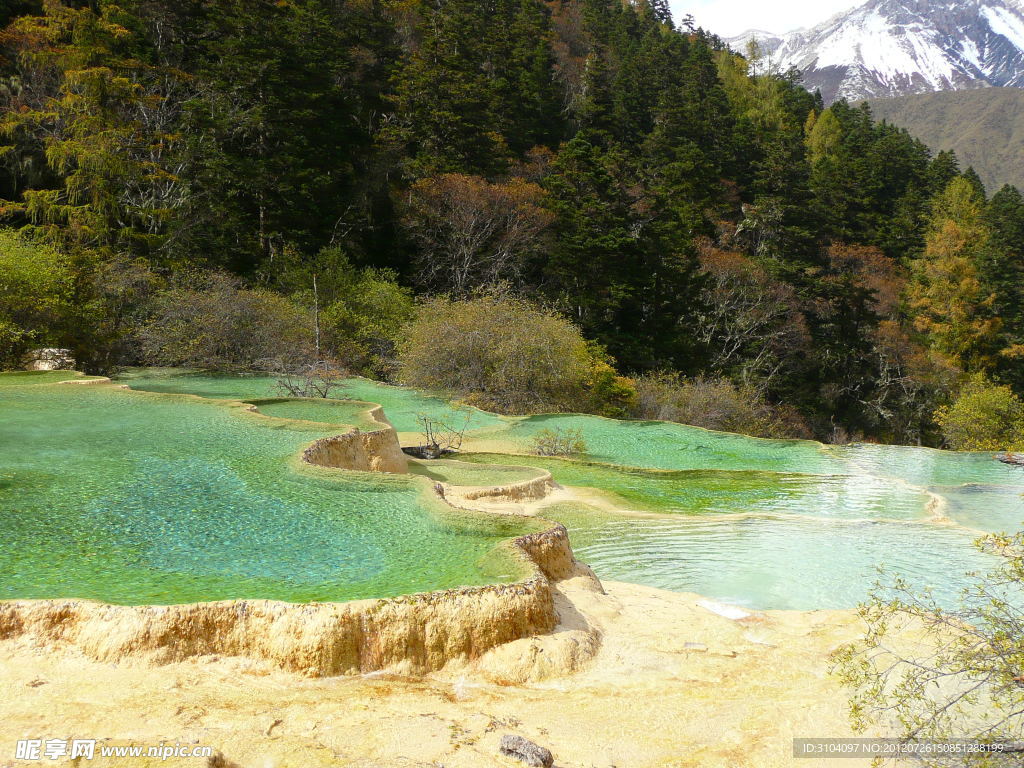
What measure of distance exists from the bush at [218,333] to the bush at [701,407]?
9746 mm

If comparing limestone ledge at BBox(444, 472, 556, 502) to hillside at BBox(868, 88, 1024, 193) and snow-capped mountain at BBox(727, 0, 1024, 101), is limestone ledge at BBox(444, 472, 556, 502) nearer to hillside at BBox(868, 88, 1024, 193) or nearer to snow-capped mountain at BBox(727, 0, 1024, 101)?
hillside at BBox(868, 88, 1024, 193)

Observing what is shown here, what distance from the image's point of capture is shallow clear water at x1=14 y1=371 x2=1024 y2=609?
5984 mm

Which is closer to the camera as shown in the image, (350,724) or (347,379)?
(350,724)

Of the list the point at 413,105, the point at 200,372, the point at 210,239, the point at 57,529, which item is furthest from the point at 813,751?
the point at 413,105

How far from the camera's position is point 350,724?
419 cm

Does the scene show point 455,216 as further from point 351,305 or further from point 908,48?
point 908,48

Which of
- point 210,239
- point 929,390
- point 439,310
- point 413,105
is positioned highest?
point 413,105

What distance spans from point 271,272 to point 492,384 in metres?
9.72

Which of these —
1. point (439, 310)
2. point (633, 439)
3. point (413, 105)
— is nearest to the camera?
point (633, 439)

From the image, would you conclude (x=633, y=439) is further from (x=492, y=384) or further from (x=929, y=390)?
(x=929, y=390)

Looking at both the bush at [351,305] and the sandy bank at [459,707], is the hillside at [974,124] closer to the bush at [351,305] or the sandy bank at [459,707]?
the bush at [351,305]

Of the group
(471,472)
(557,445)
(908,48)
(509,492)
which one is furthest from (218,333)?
(908,48)

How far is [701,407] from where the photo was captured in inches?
878
